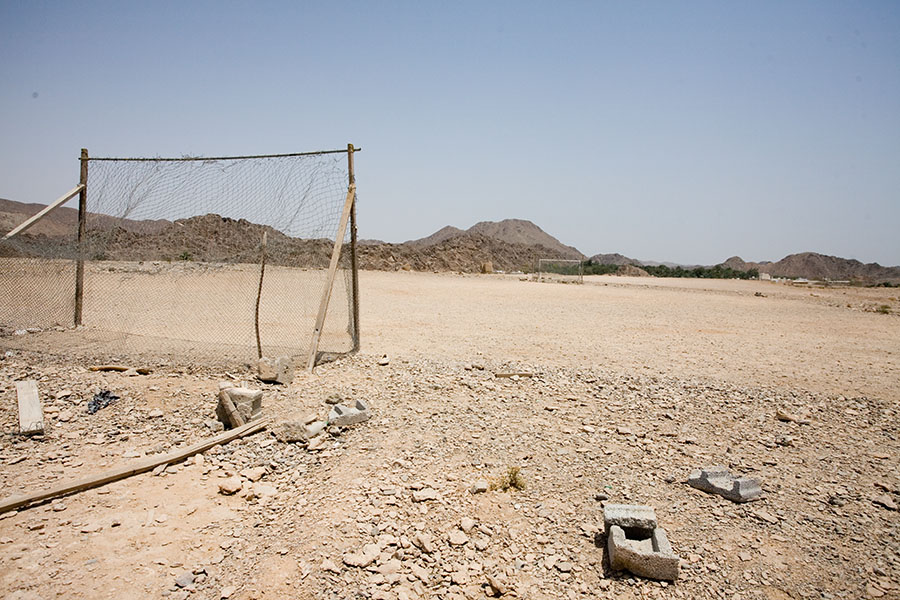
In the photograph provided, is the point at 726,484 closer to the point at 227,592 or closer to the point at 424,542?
the point at 424,542

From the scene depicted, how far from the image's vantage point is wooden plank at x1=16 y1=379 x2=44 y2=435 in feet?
15.4

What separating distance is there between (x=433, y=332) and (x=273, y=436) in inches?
220

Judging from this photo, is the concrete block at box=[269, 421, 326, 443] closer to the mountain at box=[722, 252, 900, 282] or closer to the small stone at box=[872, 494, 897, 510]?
the small stone at box=[872, 494, 897, 510]

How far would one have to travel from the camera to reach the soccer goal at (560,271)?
33.1 meters

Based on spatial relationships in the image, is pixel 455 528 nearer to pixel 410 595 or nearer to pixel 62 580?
pixel 410 595

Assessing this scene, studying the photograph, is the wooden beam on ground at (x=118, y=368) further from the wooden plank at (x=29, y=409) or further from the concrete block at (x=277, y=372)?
the concrete block at (x=277, y=372)

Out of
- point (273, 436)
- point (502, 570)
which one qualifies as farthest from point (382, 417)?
point (502, 570)

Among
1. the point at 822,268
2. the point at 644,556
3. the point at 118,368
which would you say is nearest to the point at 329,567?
the point at 644,556

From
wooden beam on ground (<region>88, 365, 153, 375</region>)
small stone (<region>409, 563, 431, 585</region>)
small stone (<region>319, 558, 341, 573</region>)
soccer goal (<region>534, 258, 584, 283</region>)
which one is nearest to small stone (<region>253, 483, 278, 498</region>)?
small stone (<region>319, 558, 341, 573</region>)

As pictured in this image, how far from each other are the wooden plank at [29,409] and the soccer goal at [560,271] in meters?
29.1

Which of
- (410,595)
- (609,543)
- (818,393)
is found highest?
(818,393)

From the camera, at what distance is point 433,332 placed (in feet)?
33.7

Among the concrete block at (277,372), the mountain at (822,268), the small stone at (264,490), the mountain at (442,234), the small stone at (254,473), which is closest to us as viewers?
the small stone at (264,490)

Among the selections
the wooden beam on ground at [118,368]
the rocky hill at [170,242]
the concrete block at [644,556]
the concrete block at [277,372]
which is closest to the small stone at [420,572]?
the concrete block at [644,556]
